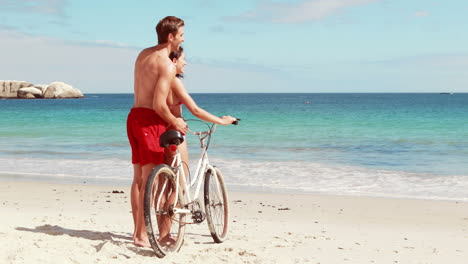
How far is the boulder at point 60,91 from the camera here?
9912cm

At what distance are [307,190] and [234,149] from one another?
791cm

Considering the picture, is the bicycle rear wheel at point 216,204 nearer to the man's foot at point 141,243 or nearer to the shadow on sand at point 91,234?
the man's foot at point 141,243

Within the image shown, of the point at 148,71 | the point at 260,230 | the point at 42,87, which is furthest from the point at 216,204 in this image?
the point at 42,87

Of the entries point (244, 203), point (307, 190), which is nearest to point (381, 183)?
point (307, 190)

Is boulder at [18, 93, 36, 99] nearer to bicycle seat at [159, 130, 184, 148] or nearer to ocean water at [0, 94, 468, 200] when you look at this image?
ocean water at [0, 94, 468, 200]

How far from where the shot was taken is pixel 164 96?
4.37 meters

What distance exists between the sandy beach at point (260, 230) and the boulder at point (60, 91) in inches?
3713

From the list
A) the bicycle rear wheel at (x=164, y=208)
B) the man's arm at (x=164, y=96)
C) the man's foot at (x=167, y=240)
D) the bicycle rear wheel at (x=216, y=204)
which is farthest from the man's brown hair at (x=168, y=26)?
the man's foot at (x=167, y=240)

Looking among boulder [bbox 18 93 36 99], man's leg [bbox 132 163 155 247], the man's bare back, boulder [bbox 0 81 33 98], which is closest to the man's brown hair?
the man's bare back

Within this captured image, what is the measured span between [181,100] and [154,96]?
290mm

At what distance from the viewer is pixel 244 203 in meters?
8.10

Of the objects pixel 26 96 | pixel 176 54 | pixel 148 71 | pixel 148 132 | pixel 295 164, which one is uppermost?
pixel 176 54

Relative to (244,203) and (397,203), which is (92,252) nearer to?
(244,203)

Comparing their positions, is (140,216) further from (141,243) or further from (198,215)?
(198,215)
